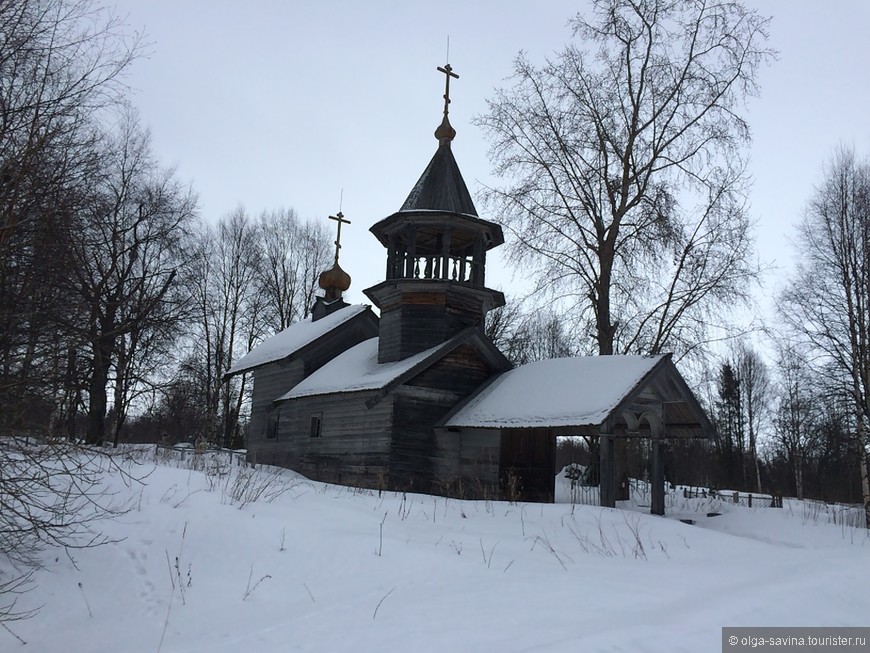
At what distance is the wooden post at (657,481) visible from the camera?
16.0 meters

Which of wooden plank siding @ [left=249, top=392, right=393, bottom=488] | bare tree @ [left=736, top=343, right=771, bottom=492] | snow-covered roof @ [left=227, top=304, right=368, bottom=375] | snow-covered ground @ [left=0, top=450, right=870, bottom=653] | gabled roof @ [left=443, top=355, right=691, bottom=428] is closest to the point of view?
snow-covered ground @ [left=0, top=450, right=870, bottom=653]

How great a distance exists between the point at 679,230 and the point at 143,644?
18.5 meters

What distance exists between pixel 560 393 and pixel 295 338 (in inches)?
501

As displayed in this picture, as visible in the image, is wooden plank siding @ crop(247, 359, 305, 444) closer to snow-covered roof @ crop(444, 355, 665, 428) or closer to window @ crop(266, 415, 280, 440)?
window @ crop(266, 415, 280, 440)

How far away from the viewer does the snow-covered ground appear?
219 inches

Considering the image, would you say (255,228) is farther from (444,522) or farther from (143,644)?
(143,644)

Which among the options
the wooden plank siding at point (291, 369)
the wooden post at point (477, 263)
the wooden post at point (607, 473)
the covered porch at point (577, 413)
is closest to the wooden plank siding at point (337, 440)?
the wooden plank siding at point (291, 369)

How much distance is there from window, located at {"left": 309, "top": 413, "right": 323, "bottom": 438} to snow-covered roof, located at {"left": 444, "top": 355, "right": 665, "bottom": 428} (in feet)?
16.7

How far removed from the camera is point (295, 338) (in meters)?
26.0

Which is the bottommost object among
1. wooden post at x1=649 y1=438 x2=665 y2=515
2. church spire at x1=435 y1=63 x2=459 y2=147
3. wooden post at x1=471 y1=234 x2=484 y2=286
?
wooden post at x1=649 y1=438 x2=665 y2=515

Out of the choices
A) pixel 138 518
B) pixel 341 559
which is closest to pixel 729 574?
pixel 341 559

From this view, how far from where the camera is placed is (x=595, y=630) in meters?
5.28

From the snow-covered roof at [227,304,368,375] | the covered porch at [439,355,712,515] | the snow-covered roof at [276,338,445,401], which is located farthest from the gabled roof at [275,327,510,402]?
the snow-covered roof at [227,304,368,375]

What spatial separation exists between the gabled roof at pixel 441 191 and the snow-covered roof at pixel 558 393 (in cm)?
531
